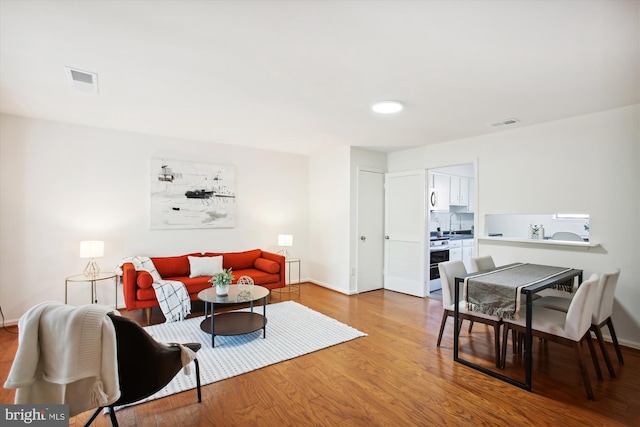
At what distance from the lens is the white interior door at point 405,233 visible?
5.09 meters

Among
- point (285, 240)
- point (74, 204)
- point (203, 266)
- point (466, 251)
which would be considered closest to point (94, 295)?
point (74, 204)

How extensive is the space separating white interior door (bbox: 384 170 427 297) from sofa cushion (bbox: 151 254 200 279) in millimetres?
3309

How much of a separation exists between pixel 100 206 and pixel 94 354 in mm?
3342

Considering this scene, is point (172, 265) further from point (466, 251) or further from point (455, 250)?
point (466, 251)

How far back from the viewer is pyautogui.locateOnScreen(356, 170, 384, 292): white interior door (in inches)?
209

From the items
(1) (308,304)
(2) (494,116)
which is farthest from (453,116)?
(1) (308,304)

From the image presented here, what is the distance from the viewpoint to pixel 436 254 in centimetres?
549

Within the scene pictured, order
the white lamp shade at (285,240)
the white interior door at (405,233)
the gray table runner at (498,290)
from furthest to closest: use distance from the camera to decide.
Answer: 1. the white lamp shade at (285,240)
2. the white interior door at (405,233)
3. the gray table runner at (498,290)

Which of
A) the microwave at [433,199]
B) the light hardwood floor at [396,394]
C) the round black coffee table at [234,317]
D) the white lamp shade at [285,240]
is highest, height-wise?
the microwave at [433,199]

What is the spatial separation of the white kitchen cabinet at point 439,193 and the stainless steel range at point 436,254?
59 cm

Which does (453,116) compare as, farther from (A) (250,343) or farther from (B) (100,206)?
(B) (100,206)

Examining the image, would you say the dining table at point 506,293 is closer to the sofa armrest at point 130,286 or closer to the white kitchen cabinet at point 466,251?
the white kitchen cabinet at point 466,251

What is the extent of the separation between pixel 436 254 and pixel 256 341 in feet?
11.6

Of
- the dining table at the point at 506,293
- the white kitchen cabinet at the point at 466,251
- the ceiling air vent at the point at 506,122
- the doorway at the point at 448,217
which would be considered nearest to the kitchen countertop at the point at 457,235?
the doorway at the point at 448,217
